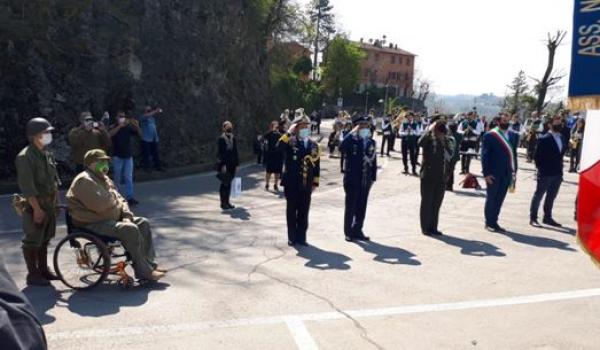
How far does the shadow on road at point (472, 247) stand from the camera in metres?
8.81

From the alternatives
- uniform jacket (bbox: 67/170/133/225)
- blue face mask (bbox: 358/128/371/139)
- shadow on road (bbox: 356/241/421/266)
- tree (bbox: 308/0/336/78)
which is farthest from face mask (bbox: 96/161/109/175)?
tree (bbox: 308/0/336/78)

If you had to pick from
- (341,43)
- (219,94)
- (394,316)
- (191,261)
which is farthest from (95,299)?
(341,43)

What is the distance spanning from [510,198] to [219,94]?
12315mm

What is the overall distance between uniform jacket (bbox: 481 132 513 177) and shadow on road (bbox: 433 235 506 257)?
1479mm

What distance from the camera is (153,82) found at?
61.8 feet

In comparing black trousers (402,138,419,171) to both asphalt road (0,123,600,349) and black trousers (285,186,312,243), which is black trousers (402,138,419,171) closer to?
asphalt road (0,123,600,349)

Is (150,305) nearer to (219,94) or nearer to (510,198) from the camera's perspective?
(510,198)

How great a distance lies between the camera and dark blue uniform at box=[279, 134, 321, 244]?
901cm

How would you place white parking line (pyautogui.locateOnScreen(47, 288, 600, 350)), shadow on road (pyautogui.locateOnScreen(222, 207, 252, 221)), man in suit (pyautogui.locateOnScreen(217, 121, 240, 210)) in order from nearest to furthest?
white parking line (pyautogui.locateOnScreen(47, 288, 600, 350)), shadow on road (pyautogui.locateOnScreen(222, 207, 252, 221)), man in suit (pyautogui.locateOnScreen(217, 121, 240, 210))

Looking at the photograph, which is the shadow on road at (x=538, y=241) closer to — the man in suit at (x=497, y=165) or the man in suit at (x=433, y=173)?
the man in suit at (x=497, y=165)

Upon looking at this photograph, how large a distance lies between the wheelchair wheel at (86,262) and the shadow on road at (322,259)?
8.80 ft

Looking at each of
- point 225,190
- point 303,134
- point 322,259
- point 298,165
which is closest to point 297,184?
point 298,165

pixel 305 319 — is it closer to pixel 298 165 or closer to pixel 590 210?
pixel 590 210

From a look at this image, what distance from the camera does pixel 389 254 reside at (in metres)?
8.54
